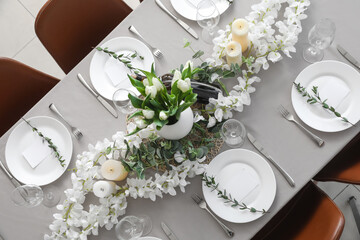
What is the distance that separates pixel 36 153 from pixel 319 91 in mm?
1450

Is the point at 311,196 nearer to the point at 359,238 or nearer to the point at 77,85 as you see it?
the point at 359,238

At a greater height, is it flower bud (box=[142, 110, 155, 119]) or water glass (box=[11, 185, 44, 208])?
flower bud (box=[142, 110, 155, 119])

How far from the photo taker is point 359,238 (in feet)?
8.69

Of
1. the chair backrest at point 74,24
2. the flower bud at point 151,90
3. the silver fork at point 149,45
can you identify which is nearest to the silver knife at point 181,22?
the silver fork at point 149,45

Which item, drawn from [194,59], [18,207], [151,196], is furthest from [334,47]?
[18,207]

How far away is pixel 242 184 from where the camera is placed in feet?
5.80

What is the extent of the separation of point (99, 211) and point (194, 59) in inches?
34.8

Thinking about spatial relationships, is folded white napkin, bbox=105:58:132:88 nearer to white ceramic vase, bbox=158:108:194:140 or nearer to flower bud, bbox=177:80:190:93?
white ceramic vase, bbox=158:108:194:140

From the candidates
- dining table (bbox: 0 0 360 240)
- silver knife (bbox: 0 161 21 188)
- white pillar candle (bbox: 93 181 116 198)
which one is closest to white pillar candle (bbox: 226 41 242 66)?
dining table (bbox: 0 0 360 240)

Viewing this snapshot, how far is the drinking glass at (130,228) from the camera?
1.73m

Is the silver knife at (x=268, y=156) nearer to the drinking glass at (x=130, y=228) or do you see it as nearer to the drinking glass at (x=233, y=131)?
the drinking glass at (x=233, y=131)

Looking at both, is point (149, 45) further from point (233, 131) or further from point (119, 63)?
point (233, 131)

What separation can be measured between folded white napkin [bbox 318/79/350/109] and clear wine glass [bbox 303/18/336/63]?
0.14 m

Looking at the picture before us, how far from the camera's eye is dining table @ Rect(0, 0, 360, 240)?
1.76 metres
